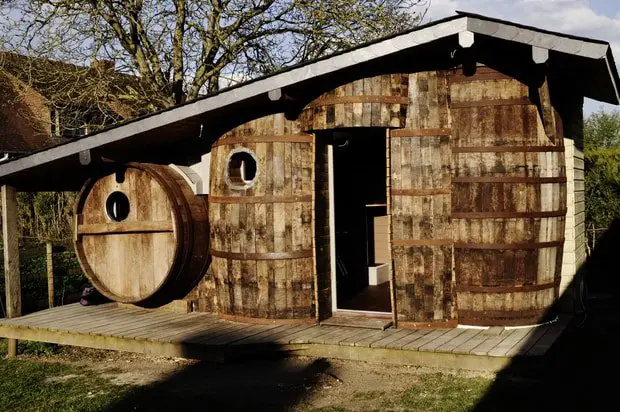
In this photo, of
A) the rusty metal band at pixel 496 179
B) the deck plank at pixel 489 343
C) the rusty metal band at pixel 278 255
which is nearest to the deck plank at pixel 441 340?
the deck plank at pixel 489 343

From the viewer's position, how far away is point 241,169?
26.5 ft

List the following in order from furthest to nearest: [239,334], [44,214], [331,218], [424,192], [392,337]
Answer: [44,214]
[331,218]
[239,334]
[424,192]
[392,337]

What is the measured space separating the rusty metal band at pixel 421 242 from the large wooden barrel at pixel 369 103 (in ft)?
4.05

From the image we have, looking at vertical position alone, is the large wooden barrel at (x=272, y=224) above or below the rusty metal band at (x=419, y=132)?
below

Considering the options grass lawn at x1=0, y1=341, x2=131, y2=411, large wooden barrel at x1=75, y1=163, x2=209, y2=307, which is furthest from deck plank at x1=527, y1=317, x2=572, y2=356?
large wooden barrel at x1=75, y1=163, x2=209, y2=307

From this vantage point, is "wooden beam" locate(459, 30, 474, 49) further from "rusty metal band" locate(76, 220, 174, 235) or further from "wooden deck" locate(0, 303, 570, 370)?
"rusty metal band" locate(76, 220, 174, 235)

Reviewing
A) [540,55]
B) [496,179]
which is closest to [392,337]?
[496,179]

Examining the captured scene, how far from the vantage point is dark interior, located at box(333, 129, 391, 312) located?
34.6 ft

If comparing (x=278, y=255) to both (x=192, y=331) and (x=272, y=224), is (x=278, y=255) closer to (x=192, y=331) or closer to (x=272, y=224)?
(x=272, y=224)

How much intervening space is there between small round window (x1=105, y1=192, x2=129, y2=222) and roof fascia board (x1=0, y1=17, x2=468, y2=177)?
854 millimetres

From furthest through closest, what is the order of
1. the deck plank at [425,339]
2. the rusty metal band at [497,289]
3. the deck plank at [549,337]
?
the rusty metal band at [497,289], the deck plank at [425,339], the deck plank at [549,337]

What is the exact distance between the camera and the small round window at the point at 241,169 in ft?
25.7

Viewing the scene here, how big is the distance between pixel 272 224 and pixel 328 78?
176cm

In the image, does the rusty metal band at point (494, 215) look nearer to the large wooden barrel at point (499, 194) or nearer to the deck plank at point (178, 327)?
the large wooden barrel at point (499, 194)
